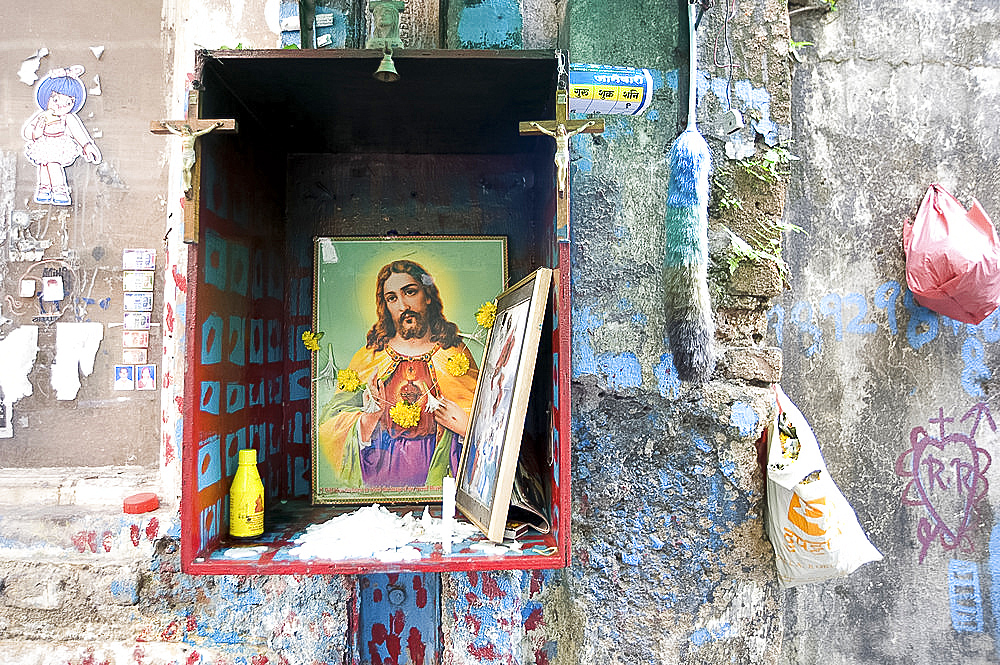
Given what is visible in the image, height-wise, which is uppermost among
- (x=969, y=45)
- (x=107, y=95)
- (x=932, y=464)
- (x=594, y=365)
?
(x=969, y=45)

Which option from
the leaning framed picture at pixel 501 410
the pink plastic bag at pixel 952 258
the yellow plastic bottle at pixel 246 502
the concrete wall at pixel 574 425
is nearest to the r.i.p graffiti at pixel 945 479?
the pink plastic bag at pixel 952 258

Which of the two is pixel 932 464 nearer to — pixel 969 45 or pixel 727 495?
pixel 727 495

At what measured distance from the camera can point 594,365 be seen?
1752 millimetres

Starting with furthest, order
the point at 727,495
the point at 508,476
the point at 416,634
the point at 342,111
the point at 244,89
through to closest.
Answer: the point at 416,634, the point at 727,495, the point at 342,111, the point at 244,89, the point at 508,476

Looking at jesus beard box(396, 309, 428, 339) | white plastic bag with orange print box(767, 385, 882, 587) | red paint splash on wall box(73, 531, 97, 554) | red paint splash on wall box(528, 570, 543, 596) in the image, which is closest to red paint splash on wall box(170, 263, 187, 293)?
jesus beard box(396, 309, 428, 339)

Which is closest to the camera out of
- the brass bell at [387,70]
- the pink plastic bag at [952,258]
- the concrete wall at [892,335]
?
the brass bell at [387,70]

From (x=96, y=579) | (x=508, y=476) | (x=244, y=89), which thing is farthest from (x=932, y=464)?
(x=96, y=579)

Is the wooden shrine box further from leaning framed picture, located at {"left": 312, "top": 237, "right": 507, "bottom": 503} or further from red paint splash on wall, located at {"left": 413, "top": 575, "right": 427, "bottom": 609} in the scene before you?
red paint splash on wall, located at {"left": 413, "top": 575, "right": 427, "bottom": 609}

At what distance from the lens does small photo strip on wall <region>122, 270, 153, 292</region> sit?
2014mm

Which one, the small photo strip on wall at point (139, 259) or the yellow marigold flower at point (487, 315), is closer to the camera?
the yellow marigold flower at point (487, 315)

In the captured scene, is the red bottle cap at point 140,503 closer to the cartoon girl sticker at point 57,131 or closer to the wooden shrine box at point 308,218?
the wooden shrine box at point 308,218

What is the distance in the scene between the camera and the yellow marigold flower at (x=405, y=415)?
181 cm

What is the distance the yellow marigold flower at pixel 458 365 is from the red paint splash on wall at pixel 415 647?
77 cm

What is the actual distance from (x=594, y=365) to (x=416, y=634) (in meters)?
0.96
